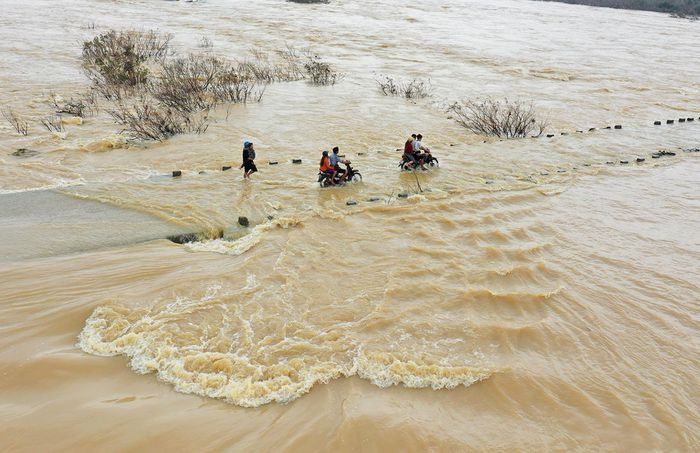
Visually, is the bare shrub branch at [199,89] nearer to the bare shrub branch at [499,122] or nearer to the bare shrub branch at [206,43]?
the bare shrub branch at [206,43]

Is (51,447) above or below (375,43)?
below

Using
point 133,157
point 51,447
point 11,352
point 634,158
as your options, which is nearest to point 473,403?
point 51,447

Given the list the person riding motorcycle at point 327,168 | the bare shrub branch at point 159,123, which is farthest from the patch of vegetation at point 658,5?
the person riding motorcycle at point 327,168

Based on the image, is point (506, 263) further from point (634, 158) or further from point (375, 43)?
point (375, 43)

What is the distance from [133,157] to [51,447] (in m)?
9.41

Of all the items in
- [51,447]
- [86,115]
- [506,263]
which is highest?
[86,115]

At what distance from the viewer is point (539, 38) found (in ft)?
116

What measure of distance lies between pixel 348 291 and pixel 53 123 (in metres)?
12.0

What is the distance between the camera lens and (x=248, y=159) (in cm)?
1045

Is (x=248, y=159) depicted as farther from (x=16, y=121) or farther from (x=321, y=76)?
(x=321, y=76)

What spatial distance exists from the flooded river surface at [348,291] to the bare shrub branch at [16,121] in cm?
30

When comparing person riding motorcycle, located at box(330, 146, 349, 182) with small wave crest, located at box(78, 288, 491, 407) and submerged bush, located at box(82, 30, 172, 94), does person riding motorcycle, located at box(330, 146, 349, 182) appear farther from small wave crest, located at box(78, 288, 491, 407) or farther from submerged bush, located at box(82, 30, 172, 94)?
submerged bush, located at box(82, 30, 172, 94)

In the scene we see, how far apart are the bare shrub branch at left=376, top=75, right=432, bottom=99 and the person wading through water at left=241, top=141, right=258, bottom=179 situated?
34.2 feet

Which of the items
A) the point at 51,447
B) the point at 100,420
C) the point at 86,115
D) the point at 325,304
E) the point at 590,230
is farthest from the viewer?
the point at 86,115
